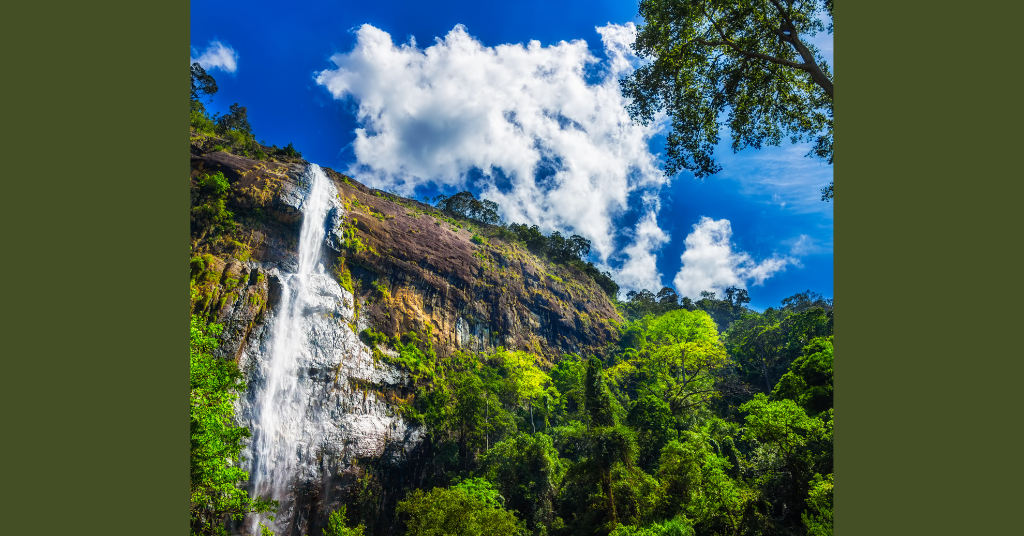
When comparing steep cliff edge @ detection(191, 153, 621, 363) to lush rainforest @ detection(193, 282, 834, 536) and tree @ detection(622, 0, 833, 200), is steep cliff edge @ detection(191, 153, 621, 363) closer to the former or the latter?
lush rainforest @ detection(193, 282, 834, 536)

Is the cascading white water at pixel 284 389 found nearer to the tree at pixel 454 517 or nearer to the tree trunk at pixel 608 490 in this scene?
the tree at pixel 454 517

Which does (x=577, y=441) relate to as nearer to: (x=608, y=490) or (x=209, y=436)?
(x=608, y=490)

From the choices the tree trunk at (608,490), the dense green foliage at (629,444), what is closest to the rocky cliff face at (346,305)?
the dense green foliage at (629,444)

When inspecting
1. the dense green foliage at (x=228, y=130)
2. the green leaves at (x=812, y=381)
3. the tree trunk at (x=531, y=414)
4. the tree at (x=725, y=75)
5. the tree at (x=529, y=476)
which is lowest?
the tree at (x=529, y=476)

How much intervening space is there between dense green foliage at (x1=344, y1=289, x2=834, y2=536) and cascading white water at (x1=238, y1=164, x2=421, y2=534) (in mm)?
1852

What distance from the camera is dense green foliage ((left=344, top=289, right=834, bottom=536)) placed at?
49.5ft

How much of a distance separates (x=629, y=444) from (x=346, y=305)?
1974 cm

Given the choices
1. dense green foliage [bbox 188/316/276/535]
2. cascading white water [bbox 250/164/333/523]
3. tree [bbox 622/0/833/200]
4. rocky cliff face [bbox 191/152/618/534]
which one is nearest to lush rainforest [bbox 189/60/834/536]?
dense green foliage [bbox 188/316/276/535]

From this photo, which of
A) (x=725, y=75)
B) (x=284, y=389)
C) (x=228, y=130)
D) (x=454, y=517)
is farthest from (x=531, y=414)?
(x=228, y=130)

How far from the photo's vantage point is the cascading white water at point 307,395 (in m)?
21.0

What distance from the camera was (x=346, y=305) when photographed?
2886 cm

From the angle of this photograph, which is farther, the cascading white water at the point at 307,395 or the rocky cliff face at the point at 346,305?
the rocky cliff face at the point at 346,305

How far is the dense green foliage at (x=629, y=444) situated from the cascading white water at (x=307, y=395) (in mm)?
1852

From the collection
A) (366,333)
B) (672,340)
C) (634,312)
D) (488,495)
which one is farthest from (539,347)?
(634,312)
